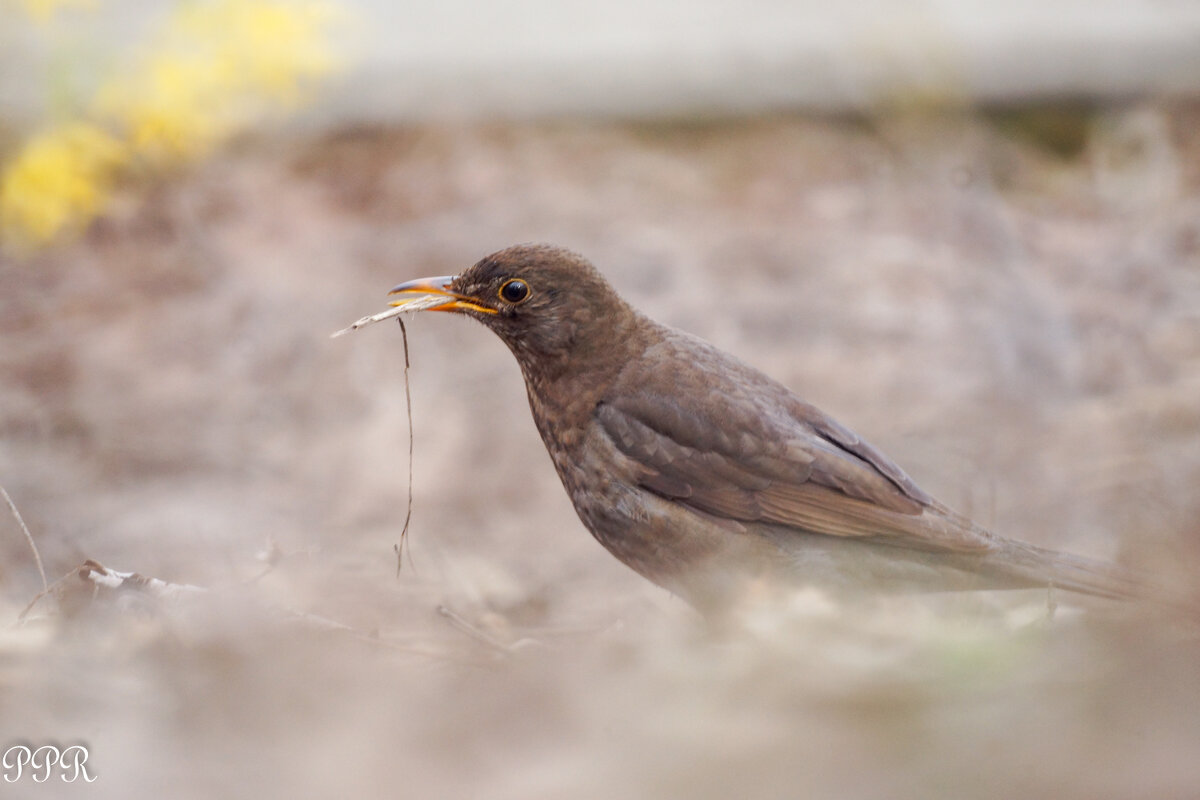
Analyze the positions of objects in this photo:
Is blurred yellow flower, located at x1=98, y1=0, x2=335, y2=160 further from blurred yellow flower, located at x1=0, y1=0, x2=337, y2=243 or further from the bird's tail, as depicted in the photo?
the bird's tail

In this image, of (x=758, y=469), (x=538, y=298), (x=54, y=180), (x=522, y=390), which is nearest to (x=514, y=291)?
(x=538, y=298)

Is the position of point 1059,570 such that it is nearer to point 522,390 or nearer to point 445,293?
point 445,293

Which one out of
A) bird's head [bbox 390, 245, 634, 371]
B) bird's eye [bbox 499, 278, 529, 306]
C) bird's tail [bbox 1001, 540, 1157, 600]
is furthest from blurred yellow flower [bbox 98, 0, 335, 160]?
bird's tail [bbox 1001, 540, 1157, 600]

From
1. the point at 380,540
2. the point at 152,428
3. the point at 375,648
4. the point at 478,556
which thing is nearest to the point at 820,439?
Result: the point at 375,648

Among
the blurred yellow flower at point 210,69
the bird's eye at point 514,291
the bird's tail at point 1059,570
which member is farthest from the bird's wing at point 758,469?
the blurred yellow flower at point 210,69

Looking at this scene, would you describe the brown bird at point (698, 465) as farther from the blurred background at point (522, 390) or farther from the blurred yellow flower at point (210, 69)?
the blurred yellow flower at point (210, 69)

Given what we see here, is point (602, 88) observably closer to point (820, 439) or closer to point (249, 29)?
point (249, 29)
